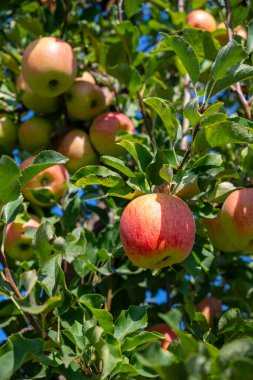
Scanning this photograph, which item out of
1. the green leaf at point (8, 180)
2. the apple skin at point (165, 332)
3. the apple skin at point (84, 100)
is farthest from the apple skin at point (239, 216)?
the apple skin at point (84, 100)

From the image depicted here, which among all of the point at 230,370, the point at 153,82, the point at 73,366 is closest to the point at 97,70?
the point at 153,82

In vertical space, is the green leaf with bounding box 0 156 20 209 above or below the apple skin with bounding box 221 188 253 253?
above

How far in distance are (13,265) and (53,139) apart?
53 centimetres

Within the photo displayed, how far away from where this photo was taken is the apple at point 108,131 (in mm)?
2264

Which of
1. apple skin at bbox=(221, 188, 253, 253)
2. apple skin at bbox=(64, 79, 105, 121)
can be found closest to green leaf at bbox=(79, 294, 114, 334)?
apple skin at bbox=(221, 188, 253, 253)

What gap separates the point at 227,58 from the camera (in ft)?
4.80

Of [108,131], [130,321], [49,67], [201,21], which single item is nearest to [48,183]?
[108,131]

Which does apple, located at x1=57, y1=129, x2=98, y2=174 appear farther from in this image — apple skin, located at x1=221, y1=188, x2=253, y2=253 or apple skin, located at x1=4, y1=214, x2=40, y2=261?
apple skin, located at x1=221, y1=188, x2=253, y2=253

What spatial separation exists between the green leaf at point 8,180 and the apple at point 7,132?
106cm

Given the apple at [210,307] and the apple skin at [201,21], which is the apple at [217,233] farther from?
the apple skin at [201,21]

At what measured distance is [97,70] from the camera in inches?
109

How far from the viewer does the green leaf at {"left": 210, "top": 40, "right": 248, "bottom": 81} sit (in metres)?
1.44

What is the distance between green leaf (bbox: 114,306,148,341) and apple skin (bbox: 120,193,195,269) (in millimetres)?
121

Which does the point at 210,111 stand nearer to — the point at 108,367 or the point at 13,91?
the point at 108,367
